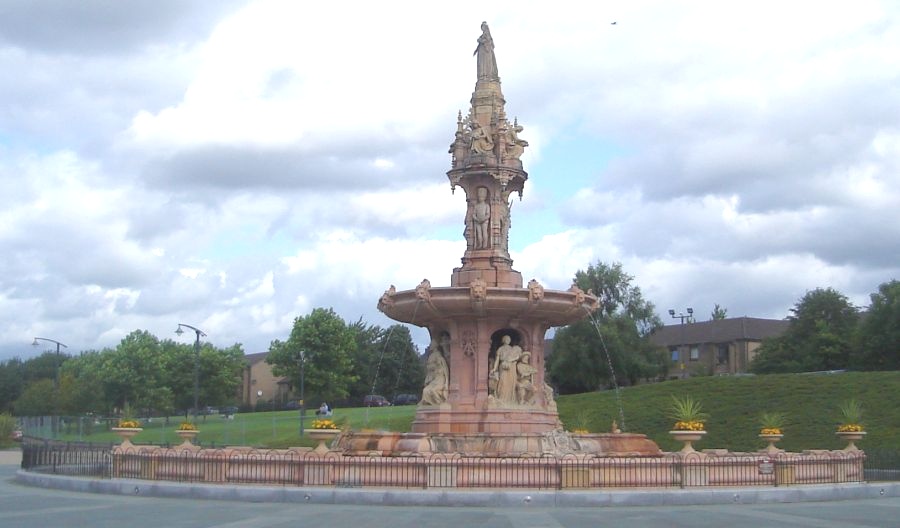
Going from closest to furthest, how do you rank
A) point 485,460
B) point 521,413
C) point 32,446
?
point 485,460
point 521,413
point 32,446

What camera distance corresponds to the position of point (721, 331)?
119062 mm

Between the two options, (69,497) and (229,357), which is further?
(229,357)

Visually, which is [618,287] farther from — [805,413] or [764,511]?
[764,511]

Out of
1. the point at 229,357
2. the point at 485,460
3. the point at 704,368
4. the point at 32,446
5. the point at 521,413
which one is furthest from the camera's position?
the point at 704,368

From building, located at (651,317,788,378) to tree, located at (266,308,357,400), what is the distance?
134 feet

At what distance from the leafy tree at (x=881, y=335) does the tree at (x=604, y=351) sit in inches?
693

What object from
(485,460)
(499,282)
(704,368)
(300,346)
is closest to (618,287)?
(704,368)

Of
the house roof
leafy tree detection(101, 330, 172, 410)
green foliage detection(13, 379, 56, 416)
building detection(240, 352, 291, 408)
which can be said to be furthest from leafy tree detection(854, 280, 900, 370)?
building detection(240, 352, 291, 408)

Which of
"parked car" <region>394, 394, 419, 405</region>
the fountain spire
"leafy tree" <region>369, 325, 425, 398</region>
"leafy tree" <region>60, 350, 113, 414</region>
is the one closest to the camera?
the fountain spire

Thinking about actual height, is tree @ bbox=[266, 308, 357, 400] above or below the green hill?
above

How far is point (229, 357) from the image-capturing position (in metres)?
99.4

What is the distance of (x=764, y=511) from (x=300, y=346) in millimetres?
66641

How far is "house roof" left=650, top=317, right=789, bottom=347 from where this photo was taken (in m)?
117

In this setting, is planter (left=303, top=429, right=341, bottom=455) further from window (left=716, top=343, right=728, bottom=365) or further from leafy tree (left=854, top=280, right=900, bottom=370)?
window (left=716, top=343, right=728, bottom=365)
